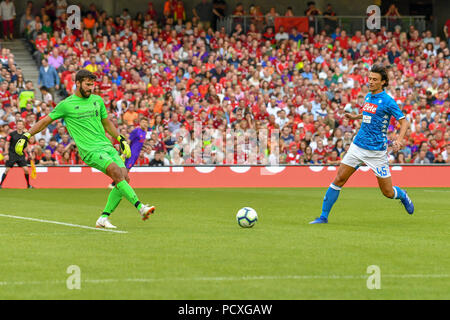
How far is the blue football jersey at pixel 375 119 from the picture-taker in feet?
43.1

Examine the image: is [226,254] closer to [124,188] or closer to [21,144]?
[124,188]

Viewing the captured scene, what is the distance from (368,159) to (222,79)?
17.7 m

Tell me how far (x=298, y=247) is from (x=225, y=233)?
1867mm

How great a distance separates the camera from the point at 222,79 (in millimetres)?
30516

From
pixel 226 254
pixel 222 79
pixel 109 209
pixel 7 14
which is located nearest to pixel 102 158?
pixel 109 209

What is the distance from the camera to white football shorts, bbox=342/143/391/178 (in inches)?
519

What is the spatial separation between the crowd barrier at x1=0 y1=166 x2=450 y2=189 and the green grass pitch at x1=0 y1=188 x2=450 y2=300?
9085 mm

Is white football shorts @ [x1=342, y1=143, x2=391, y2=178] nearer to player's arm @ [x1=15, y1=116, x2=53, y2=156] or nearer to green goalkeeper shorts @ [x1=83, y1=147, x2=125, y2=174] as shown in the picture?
green goalkeeper shorts @ [x1=83, y1=147, x2=125, y2=174]

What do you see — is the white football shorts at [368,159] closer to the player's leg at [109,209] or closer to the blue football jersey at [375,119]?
the blue football jersey at [375,119]

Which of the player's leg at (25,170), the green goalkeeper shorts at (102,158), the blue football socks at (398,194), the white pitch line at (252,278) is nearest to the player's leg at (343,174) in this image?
the blue football socks at (398,194)

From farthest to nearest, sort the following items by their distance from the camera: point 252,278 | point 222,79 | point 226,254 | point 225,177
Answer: point 222,79 → point 225,177 → point 226,254 → point 252,278

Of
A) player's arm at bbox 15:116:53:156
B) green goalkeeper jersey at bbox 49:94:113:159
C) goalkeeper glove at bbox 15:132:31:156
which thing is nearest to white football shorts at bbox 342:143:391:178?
green goalkeeper jersey at bbox 49:94:113:159

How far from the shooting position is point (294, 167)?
2725 centimetres
